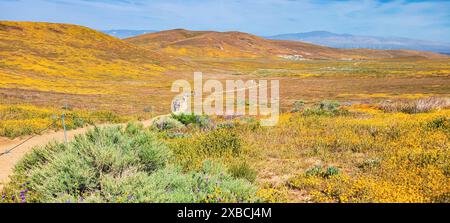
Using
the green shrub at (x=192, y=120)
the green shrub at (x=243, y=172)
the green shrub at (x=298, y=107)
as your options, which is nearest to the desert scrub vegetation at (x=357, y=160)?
the green shrub at (x=243, y=172)

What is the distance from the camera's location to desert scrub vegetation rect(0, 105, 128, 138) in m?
14.3

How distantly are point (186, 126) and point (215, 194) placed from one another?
10.4 meters

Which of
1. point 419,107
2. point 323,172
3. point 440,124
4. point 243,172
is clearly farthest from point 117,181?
point 419,107

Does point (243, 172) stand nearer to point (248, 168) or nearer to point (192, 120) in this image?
point (248, 168)

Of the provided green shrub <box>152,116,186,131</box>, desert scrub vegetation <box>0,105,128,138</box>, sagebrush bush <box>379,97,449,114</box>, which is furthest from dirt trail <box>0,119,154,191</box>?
sagebrush bush <box>379,97,449,114</box>

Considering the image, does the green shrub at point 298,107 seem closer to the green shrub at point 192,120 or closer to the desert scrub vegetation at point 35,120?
the green shrub at point 192,120

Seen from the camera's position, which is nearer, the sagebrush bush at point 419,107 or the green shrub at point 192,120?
the green shrub at point 192,120

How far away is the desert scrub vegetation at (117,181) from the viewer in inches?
185

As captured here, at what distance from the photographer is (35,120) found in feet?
54.0

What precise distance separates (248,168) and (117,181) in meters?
2.69

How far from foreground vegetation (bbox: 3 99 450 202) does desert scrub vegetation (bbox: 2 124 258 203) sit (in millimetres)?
18

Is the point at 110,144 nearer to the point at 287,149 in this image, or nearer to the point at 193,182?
the point at 193,182

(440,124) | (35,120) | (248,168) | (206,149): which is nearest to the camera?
(248,168)

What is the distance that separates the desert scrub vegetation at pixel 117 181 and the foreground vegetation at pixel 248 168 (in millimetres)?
18
